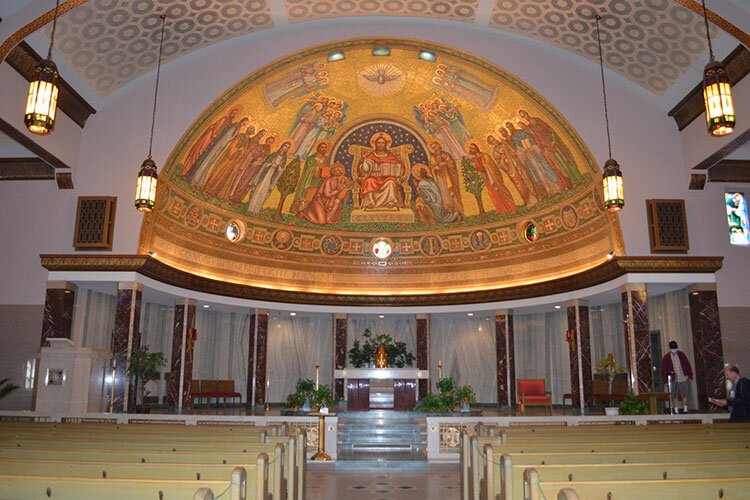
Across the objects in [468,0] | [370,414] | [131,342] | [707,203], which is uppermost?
[468,0]

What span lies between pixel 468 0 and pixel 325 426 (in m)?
12.0

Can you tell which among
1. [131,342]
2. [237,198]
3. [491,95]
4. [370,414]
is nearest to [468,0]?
[491,95]

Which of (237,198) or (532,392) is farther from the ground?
(237,198)

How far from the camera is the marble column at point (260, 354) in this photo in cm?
2223

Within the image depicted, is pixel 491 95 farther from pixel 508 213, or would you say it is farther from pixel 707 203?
pixel 707 203

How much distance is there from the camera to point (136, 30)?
16.0 m

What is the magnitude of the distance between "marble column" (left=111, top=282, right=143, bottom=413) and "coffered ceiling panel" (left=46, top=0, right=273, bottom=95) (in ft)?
19.8

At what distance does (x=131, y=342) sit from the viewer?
55.8ft

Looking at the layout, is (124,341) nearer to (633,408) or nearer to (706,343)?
(633,408)

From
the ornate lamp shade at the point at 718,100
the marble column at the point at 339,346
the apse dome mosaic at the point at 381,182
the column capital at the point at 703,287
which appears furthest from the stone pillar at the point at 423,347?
the ornate lamp shade at the point at 718,100

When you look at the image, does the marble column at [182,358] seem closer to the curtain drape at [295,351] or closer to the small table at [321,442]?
the curtain drape at [295,351]

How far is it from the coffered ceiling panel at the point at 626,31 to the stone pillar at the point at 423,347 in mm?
11801

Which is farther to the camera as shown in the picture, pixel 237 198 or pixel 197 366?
pixel 197 366

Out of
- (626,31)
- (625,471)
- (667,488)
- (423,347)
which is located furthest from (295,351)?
(667,488)
